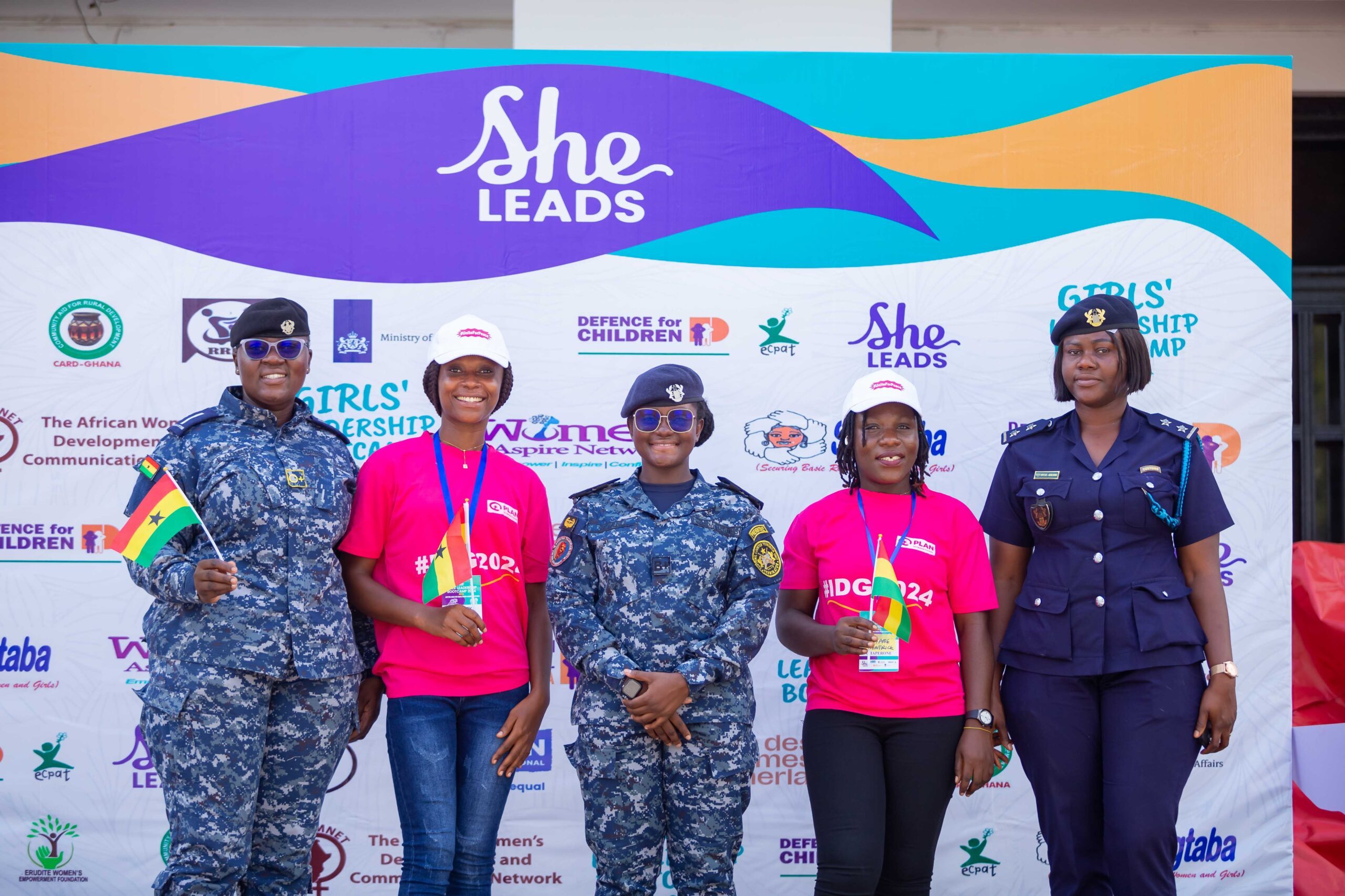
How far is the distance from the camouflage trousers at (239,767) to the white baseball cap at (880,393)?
62.3 inches

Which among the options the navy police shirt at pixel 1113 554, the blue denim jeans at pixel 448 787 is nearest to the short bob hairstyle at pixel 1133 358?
the navy police shirt at pixel 1113 554

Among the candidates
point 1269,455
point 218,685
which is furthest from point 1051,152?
point 218,685

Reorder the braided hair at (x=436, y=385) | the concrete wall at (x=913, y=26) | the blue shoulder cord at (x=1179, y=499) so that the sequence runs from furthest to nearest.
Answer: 1. the concrete wall at (x=913, y=26)
2. the braided hair at (x=436, y=385)
3. the blue shoulder cord at (x=1179, y=499)

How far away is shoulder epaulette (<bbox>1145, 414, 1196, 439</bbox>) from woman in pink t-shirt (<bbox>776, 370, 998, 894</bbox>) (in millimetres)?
569

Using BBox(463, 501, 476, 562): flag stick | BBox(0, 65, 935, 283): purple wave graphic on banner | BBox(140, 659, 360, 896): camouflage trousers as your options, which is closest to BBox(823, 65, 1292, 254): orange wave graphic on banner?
BBox(0, 65, 935, 283): purple wave graphic on banner

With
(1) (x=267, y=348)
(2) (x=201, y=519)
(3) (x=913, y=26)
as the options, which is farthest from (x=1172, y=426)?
(3) (x=913, y=26)

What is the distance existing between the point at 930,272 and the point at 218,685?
292cm

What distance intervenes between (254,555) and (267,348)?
55 cm

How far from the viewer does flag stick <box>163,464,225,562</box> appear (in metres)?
2.69

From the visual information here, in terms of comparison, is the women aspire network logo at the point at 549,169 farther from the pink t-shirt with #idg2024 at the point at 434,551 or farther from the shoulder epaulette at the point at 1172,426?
the shoulder epaulette at the point at 1172,426

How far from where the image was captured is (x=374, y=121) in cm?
416

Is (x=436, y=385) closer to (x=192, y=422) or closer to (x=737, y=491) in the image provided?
(x=192, y=422)

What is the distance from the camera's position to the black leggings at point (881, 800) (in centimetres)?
277

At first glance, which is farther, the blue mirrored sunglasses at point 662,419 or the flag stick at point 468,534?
the blue mirrored sunglasses at point 662,419
